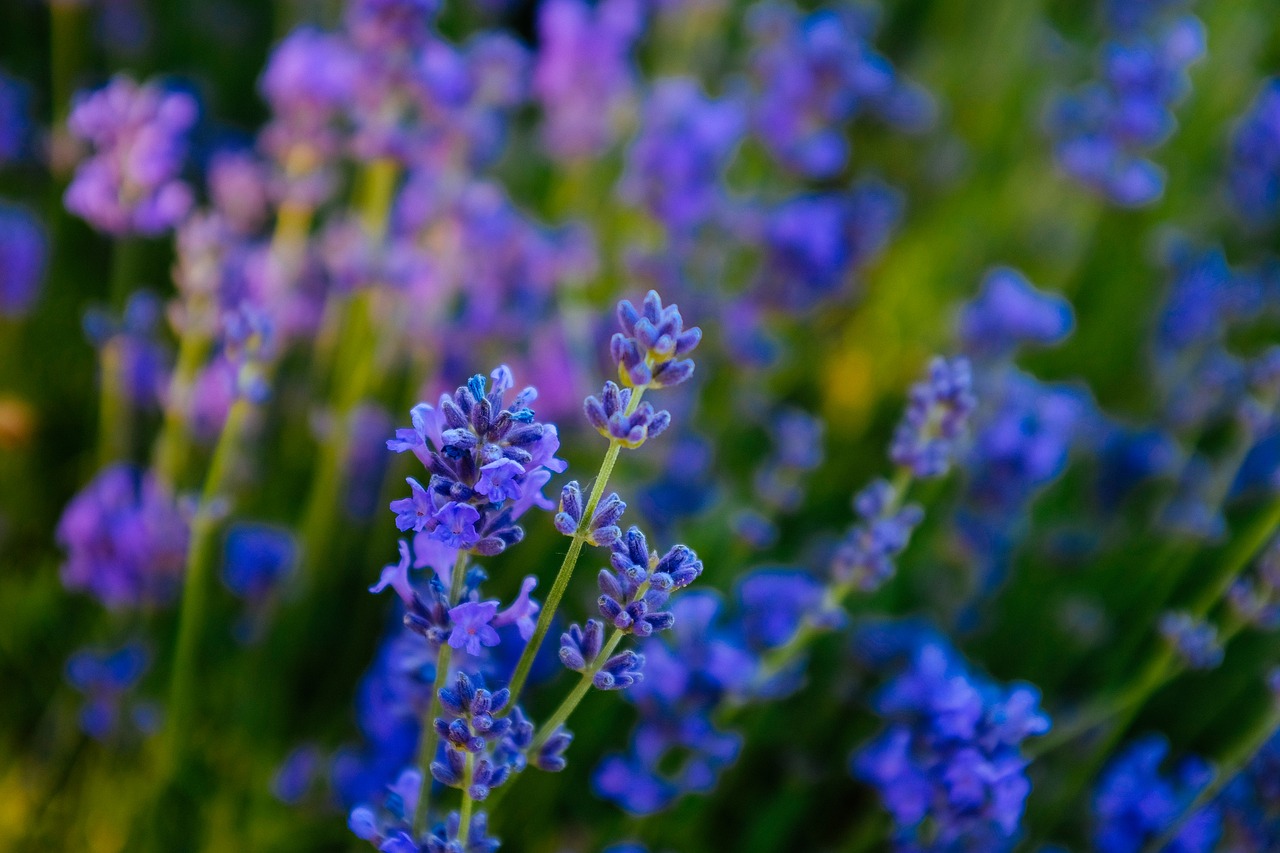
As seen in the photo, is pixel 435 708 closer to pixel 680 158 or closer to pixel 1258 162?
pixel 680 158

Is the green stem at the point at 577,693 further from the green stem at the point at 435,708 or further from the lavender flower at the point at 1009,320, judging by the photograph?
the lavender flower at the point at 1009,320

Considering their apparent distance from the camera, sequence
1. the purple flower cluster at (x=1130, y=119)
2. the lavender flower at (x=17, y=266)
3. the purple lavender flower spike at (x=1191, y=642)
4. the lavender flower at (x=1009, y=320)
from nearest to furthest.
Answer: the purple lavender flower spike at (x=1191, y=642) → the lavender flower at (x=17, y=266) → the lavender flower at (x=1009, y=320) → the purple flower cluster at (x=1130, y=119)

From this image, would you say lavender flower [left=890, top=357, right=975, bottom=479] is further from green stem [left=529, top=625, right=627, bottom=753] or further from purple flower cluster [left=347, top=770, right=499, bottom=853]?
purple flower cluster [left=347, top=770, right=499, bottom=853]

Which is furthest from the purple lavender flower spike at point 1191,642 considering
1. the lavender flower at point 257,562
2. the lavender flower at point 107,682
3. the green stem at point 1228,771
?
the lavender flower at point 107,682

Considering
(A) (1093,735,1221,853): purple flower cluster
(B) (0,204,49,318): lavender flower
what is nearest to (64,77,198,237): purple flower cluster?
(B) (0,204,49,318): lavender flower

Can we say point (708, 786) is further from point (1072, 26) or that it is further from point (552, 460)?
point (1072, 26)

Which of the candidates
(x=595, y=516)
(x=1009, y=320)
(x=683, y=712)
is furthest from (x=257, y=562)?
(x=1009, y=320)
